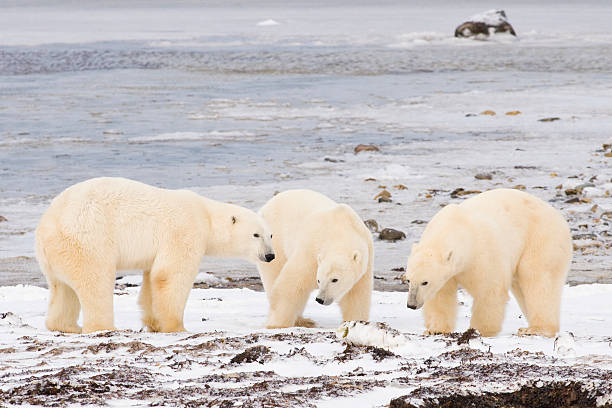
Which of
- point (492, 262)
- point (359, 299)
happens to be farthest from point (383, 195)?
point (492, 262)

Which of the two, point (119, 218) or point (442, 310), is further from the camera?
point (442, 310)

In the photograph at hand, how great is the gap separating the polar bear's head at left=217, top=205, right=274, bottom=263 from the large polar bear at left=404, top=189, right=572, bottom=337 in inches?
36.7

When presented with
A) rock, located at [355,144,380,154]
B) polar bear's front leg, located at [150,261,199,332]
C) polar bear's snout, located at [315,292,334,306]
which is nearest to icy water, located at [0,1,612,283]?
rock, located at [355,144,380,154]

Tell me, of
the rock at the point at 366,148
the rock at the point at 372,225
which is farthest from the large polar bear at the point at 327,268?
the rock at the point at 366,148

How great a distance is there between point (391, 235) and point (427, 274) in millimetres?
3383

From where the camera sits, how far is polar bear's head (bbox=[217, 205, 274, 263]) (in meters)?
5.07

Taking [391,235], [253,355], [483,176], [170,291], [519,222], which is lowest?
[391,235]

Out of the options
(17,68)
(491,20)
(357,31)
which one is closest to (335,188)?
(17,68)

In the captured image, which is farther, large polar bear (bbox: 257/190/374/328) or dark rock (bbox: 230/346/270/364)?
large polar bear (bbox: 257/190/374/328)

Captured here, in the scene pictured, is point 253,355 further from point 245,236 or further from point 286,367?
point 245,236

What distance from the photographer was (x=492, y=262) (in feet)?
15.2

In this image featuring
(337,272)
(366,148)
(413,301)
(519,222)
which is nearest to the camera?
(413,301)

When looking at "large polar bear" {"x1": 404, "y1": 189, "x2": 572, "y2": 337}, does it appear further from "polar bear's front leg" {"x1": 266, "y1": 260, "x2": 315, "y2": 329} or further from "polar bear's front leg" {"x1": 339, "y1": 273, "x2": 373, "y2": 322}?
"polar bear's front leg" {"x1": 266, "y1": 260, "x2": 315, "y2": 329}

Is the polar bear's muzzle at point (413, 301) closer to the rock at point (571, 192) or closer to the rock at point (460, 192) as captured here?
the rock at point (460, 192)
